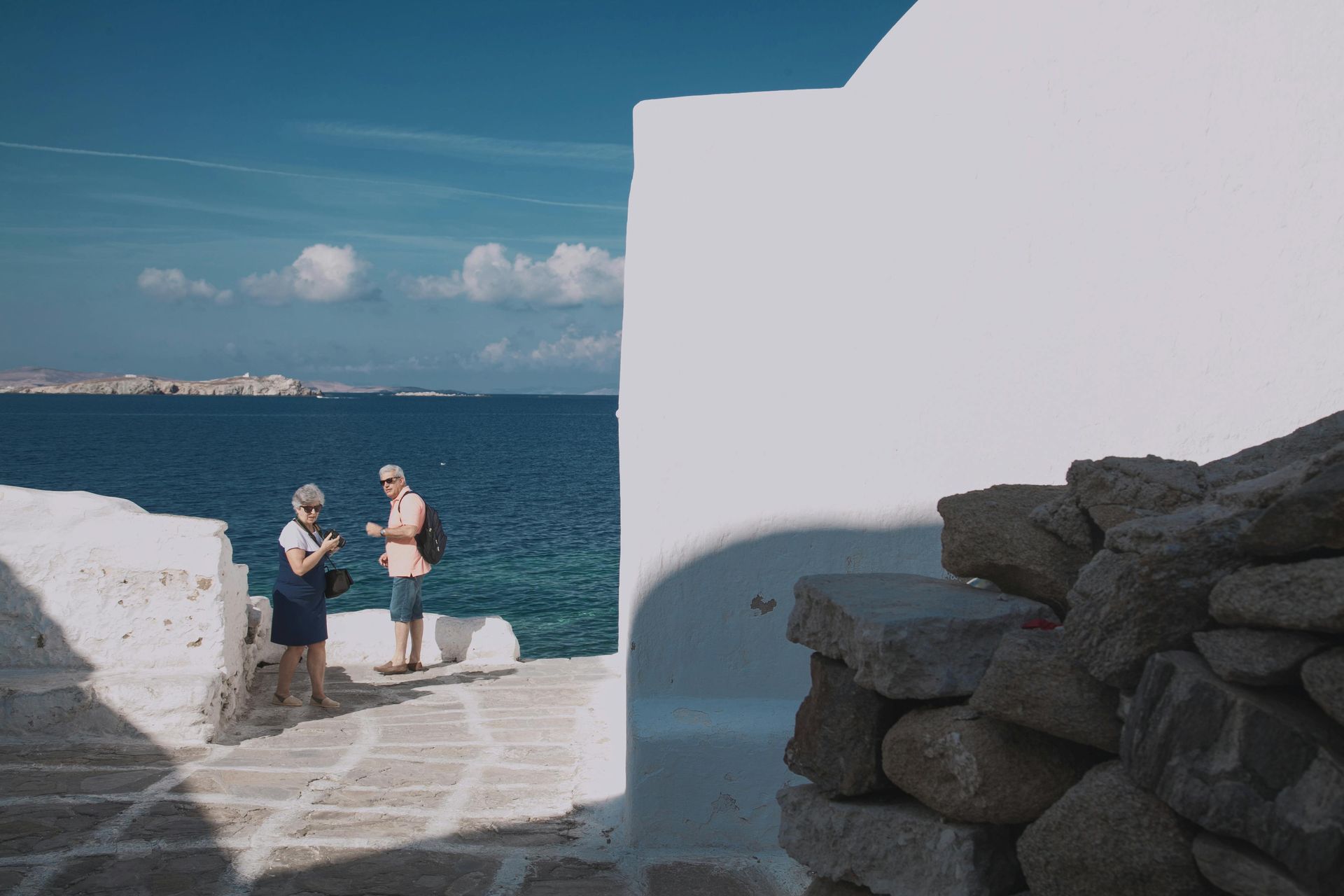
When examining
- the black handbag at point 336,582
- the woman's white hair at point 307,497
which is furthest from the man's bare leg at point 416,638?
the woman's white hair at point 307,497

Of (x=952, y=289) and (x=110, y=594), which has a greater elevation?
(x=952, y=289)

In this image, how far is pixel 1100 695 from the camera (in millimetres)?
2289

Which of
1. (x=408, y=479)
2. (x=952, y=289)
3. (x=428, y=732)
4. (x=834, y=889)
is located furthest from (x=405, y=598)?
(x=408, y=479)

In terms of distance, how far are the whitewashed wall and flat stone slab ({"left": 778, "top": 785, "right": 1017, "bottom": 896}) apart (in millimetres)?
1281

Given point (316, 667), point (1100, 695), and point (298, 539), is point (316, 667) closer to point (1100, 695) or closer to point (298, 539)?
point (298, 539)

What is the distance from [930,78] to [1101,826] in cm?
312

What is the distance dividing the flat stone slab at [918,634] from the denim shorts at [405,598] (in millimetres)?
5283

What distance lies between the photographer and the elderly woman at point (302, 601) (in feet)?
21.2

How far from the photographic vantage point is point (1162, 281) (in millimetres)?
4195

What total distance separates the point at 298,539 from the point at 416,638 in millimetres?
1724

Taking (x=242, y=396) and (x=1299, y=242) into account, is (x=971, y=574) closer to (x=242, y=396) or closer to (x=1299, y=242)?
(x=1299, y=242)

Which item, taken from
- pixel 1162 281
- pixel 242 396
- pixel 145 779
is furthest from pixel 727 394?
pixel 242 396

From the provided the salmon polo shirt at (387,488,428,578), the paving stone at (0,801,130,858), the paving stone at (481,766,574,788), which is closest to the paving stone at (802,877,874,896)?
the paving stone at (481,766,574,788)

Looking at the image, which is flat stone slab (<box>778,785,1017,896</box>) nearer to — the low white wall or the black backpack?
the low white wall
